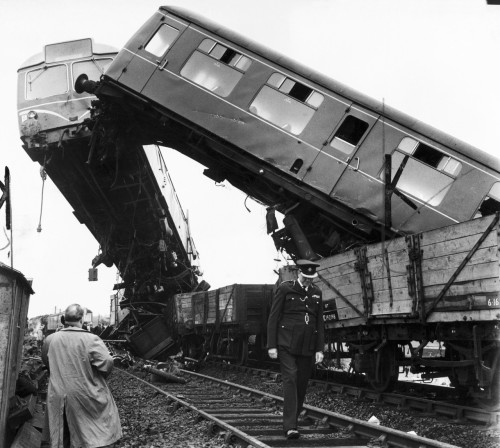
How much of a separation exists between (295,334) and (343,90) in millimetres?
5391

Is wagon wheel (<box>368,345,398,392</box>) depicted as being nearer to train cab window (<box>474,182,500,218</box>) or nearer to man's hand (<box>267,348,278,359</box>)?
train cab window (<box>474,182,500,218</box>)

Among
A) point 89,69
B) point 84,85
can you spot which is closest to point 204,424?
point 84,85

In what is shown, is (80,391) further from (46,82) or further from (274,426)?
(46,82)

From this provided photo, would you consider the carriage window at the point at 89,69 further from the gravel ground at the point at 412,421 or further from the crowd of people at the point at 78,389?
the crowd of people at the point at 78,389

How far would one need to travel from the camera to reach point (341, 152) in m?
9.43

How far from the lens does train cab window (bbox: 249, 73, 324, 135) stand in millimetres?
9711

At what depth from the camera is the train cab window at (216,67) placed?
10.2m

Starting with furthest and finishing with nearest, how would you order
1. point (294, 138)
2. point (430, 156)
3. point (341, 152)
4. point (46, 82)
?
point (46, 82) → point (294, 138) → point (341, 152) → point (430, 156)

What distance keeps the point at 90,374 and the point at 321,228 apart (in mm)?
6846

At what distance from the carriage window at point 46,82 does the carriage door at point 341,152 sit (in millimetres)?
6765

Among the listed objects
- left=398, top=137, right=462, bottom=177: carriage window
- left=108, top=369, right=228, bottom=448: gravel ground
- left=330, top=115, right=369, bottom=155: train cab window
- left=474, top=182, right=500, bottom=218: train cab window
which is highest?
left=330, top=115, right=369, bottom=155: train cab window

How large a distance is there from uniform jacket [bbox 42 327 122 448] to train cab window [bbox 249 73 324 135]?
655 cm

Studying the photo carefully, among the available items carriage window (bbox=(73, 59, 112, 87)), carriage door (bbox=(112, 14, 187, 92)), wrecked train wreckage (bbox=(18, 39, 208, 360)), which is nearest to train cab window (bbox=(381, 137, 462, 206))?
carriage door (bbox=(112, 14, 187, 92))

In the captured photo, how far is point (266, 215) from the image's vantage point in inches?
418
